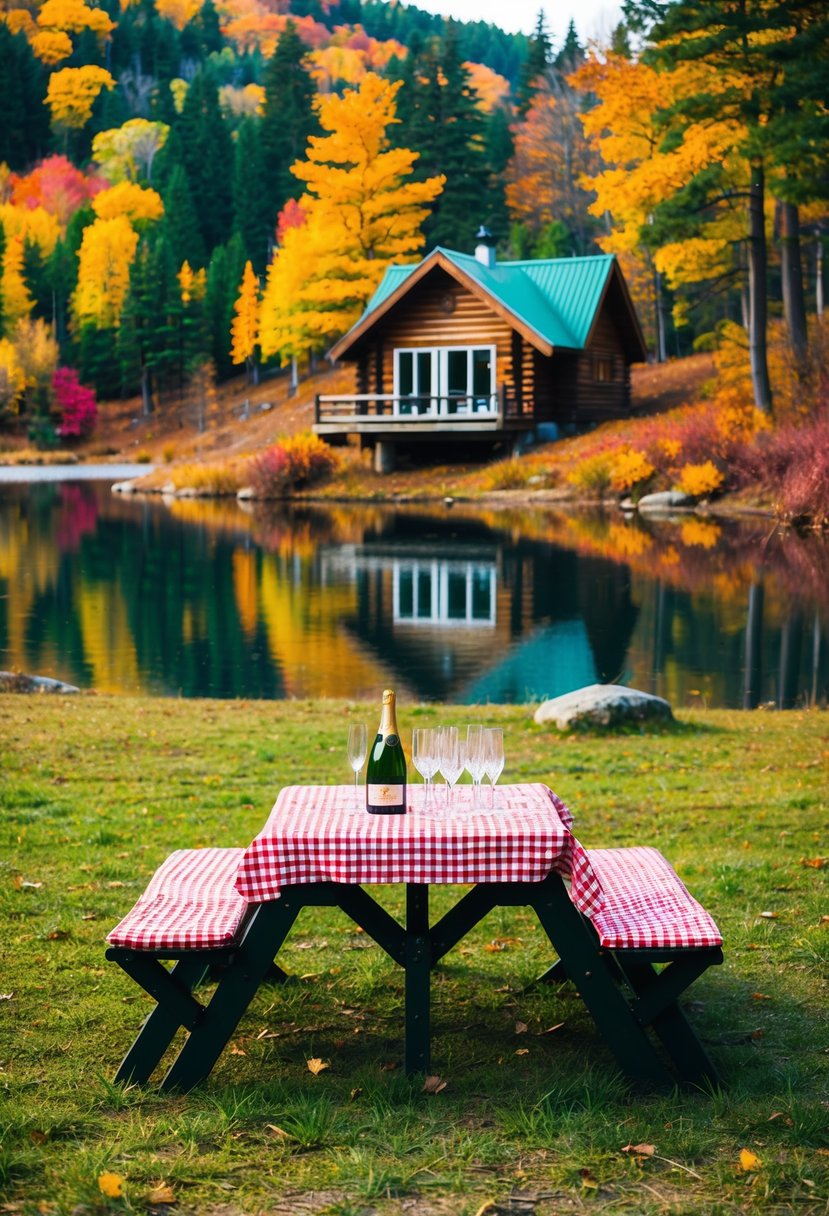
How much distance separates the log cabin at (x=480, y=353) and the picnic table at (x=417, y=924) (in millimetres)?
32976

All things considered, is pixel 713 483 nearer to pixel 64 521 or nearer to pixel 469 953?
pixel 64 521

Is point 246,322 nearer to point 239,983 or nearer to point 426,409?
point 426,409

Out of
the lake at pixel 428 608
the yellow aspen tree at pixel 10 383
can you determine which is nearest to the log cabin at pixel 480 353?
the lake at pixel 428 608

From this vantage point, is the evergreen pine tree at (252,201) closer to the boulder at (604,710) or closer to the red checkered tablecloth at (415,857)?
the boulder at (604,710)

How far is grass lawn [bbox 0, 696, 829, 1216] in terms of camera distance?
12.0ft

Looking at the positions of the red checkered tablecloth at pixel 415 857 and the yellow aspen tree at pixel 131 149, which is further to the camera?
the yellow aspen tree at pixel 131 149

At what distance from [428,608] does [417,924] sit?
15.2 meters

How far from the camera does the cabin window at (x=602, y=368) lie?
132 ft

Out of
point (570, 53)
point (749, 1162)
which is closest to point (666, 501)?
point (749, 1162)

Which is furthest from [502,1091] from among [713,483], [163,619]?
[713,483]

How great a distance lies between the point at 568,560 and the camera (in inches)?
929

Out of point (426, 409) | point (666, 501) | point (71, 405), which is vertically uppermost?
point (71, 405)

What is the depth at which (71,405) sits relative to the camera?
2680 inches

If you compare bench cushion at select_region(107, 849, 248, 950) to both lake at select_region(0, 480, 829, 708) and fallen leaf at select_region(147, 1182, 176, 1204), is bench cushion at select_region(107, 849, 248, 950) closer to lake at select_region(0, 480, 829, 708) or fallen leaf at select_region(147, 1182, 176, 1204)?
fallen leaf at select_region(147, 1182, 176, 1204)
